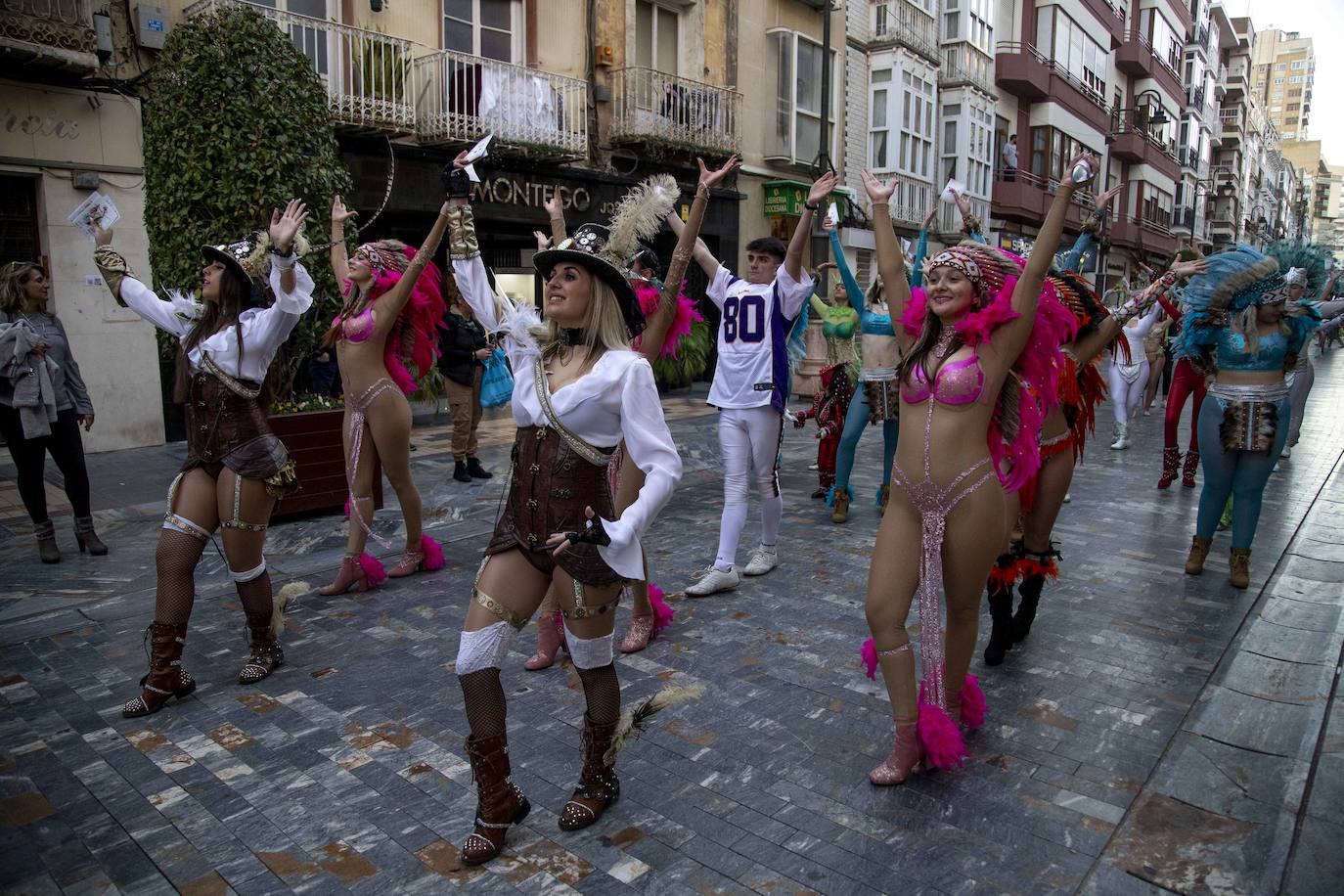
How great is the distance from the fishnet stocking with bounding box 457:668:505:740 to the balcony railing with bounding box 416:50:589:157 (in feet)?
38.2

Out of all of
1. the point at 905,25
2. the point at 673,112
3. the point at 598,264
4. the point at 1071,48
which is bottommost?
the point at 598,264

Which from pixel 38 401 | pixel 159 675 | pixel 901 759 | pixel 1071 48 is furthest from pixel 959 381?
pixel 1071 48

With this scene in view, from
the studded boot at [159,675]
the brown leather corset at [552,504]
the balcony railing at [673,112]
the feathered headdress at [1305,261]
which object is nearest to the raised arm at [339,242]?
the studded boot at [159,675]

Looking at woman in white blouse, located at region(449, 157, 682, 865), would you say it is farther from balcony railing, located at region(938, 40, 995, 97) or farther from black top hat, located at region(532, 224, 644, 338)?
balcony railing, located at region(938, 40, 995, 97)

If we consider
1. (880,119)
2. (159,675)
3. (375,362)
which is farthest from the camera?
(880,119)

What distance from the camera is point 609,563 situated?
9.93 ft

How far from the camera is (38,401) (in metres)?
6.16

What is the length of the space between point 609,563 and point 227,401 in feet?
7.43

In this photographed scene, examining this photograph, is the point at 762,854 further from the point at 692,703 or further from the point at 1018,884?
the point at 692,703

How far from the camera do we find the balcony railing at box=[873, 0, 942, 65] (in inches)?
930

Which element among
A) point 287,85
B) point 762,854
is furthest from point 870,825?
point 287,85

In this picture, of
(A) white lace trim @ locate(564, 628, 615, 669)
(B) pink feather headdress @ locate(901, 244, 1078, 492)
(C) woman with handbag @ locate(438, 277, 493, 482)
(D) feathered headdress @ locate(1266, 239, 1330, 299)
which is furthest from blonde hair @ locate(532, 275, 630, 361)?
(C) woman with handbag @ locate(438, 277, 493, 482)

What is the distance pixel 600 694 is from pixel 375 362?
313cm

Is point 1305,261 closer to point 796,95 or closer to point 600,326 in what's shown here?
point 600,326
